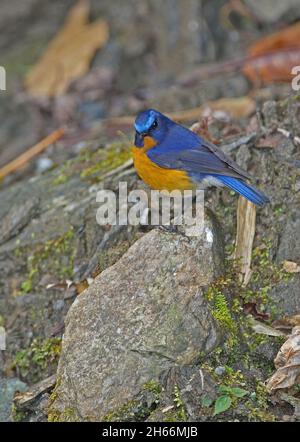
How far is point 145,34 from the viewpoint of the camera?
28.2 feet

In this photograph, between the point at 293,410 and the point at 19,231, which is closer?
the point at 293,410

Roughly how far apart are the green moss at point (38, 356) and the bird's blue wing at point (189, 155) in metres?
1.27

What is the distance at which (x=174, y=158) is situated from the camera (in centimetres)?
499

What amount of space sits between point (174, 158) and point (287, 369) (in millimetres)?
1656

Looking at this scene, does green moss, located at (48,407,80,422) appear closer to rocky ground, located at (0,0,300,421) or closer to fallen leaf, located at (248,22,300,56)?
rocky ground, located at (0,0,300,421)

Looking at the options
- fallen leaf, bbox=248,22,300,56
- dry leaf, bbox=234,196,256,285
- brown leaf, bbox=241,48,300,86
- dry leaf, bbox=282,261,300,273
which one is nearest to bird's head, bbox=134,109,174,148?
dry leaf, bbox=234,196,256,285

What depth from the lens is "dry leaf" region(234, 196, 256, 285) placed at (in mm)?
4508

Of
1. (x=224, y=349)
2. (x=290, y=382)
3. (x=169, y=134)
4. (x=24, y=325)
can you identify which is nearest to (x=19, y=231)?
(x=24, y=325)

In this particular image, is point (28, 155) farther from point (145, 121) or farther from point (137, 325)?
point (137, 325)

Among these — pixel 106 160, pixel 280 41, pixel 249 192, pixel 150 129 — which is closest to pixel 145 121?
pixel 150 129

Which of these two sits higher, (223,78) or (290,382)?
(223,78)

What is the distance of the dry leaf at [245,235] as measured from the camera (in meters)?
4.51
